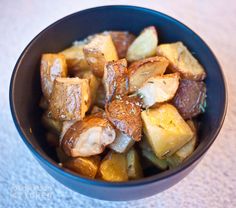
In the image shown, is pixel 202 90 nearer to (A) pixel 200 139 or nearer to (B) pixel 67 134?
(A) pixel 200 139

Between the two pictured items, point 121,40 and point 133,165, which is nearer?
point 133,165

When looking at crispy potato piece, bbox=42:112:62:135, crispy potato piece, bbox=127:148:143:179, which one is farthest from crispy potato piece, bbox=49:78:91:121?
crispy potato piece, bbox=127:148:143:179

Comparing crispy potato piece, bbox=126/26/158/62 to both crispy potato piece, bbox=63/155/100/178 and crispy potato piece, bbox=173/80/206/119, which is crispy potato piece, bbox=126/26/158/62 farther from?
crispy potato piece, bbox=63/155/100/178

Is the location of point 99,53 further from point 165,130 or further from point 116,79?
point 165,130

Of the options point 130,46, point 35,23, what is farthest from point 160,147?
point 35,23

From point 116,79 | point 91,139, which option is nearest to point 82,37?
point 116,79
